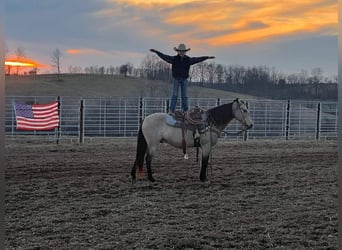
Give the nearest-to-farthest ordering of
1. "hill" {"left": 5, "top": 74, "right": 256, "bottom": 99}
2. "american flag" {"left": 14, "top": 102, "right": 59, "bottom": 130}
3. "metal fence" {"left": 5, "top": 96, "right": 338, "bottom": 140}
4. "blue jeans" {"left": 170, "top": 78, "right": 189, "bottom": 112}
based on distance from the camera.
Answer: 1. "blue jeans" {"left": 170, "top": 78, "right": 189, "bottom": 112}
2. "american flag" {"left": 14, "top": 102, "right": 59, "bottom": 130}
3. "metal fence" {"left": 5, "top": 96, "right": 338, "bottom": 140}
4. "hill" {"left": 5, "top": 74, "right": 256, "bottom": 99}

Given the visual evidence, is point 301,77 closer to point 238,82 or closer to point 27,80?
point 238,82

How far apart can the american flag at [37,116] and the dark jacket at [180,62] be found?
6.93m

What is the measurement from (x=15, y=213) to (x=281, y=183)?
3880mm

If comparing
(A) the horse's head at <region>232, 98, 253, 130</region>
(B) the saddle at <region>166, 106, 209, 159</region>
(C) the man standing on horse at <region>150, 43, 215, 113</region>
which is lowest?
(B) the saddle at <region>166, 106, 209, 159</region>

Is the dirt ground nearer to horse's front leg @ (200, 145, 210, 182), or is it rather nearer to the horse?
horse's front leg @ (200, 145, 210, 182)

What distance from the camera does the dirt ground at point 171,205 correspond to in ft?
12.5

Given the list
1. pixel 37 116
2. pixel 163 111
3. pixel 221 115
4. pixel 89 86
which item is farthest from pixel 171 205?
pixel 89 86

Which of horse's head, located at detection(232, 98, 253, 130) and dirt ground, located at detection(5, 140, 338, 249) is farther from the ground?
horse's head, located at detection(232, 98, 253, 130)

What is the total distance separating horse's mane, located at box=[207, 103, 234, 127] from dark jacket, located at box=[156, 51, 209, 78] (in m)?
1.04

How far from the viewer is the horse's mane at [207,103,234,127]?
6938mm

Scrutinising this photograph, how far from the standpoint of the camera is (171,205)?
16.9ft

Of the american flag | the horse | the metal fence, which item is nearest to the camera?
the horse

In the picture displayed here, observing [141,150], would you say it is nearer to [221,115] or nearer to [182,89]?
[221,115]

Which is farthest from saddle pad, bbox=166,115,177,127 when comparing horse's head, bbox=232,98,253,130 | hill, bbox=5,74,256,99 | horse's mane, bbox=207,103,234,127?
hill, bbox=5,74,256,99
